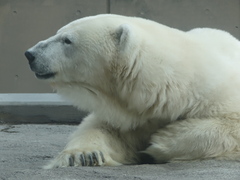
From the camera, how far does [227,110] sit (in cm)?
272

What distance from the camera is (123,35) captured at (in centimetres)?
271

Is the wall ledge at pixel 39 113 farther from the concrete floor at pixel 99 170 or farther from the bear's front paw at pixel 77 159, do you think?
the bear's front paw at pixel 77 159

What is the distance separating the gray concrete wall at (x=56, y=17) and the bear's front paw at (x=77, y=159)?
4497 millimetres

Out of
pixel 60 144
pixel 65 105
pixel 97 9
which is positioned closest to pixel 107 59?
pixel 60 144

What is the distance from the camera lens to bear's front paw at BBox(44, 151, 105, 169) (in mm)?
2570

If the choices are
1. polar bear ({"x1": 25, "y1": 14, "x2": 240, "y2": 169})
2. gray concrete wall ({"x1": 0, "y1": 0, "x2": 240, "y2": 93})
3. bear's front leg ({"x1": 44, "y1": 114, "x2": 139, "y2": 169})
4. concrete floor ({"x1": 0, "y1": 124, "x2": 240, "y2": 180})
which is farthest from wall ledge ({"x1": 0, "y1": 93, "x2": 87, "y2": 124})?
gray concrete wall ({"x1": 0, "y1": 0, "x2": 240, "y2": 93})

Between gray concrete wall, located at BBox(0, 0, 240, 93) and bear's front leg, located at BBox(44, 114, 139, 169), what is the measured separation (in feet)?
13.4

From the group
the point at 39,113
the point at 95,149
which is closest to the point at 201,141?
the point at 95,149

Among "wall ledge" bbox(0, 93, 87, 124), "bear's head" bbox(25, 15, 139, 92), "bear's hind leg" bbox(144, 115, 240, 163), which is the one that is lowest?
"wall ledge" bbox(0, 93, 87, 124)

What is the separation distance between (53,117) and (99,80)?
2.20 metres

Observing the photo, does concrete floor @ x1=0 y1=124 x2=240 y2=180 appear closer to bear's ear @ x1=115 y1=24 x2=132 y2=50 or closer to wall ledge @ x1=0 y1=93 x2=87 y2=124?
bear's ear @ x1=115 y1=24 x2=132 y2=50

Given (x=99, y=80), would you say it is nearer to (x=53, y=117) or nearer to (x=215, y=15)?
(x=53, y=117)

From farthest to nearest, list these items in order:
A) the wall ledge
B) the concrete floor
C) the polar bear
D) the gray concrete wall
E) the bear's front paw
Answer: the gray concrete wall, the wall ledge, the polar bear, the bear's front paw, the concrete floor

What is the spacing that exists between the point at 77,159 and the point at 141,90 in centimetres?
44
